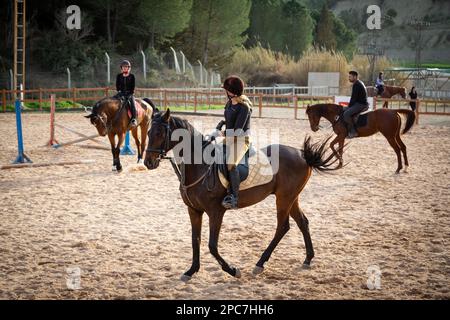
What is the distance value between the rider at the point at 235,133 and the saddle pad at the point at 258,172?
0.58 ft

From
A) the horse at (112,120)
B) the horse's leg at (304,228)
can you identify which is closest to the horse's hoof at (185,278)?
the horse's leg at (304,228)

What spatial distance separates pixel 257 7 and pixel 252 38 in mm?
3647

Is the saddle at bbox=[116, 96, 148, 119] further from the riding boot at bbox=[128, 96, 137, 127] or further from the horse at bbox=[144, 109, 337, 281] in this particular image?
the horse at bbox=[144, 109, 337, 281]

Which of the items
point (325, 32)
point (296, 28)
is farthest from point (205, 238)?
point (325, 32)

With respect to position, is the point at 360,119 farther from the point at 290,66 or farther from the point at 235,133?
the point at 290,66

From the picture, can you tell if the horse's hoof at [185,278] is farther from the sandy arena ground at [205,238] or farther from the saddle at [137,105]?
the saddle at [137,105]

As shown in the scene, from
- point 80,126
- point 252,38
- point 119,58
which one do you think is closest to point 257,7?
point 252,38

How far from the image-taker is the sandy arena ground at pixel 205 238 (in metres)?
5.89

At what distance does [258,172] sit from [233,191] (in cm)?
43

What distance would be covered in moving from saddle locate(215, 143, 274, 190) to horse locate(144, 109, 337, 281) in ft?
0.25

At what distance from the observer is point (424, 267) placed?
652 cm

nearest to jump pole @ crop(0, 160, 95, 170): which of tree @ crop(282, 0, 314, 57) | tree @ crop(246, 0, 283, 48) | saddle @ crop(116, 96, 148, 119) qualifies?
saddle @ crop(116, 96, 148, 119)

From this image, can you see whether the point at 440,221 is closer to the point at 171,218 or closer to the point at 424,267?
the point at 424,267

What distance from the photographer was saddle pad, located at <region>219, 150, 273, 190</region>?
20.8ft
